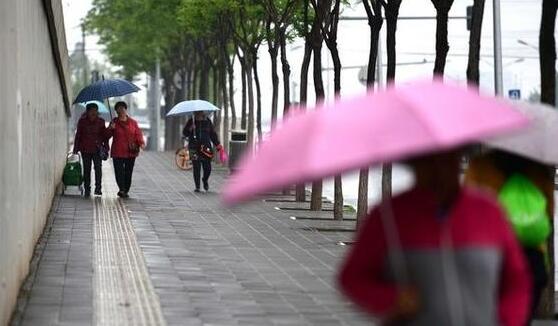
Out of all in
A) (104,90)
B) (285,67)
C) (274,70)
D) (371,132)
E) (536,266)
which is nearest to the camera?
(371,132)

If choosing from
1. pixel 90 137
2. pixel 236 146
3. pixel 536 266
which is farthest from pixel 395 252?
pixel 236 146

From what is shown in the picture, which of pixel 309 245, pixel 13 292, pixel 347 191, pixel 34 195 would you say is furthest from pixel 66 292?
pixel 347 191

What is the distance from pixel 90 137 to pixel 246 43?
952 centimetres

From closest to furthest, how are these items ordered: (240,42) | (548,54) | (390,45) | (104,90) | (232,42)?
(548,54), (390,45), (104,90), (240,42), (232,42)

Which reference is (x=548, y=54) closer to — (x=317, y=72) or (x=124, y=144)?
(x=317, y=72)

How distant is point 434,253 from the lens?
540cm

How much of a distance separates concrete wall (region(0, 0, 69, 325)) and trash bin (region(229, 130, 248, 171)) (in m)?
16.0

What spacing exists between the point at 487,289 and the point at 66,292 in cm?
764

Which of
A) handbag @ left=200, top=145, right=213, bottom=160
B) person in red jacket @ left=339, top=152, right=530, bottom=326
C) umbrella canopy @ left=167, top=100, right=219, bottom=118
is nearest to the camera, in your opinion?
person in red jacket @ left=339, top=152, right=530, bottom=326

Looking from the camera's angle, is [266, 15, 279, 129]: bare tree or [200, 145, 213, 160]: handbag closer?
[200, 145, 213, 160]: handbag

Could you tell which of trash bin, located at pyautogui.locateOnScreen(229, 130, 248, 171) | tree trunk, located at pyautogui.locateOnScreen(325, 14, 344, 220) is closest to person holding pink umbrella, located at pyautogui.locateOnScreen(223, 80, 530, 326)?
tree trunk, located at pyautogui.locateOnScreen(325, 14, 344, 220)

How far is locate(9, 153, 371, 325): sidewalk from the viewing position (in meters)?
11.6

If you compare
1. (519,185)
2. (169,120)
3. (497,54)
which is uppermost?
(497,54)

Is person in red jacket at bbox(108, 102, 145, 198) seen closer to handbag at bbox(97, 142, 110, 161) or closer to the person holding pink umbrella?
handbag at bbox(97, 142, 110, 161)
